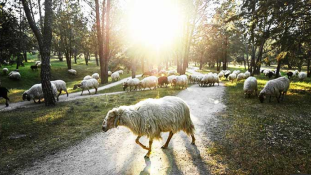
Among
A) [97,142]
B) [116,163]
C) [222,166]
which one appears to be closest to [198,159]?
[222,166]

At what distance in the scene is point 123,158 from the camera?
5.84 metres

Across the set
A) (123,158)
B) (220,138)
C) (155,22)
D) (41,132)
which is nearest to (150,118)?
(123,158)

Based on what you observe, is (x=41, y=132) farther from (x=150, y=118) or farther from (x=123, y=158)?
(x=150, y=118)

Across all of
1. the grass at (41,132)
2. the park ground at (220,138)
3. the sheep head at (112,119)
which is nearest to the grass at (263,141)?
the park ground at (220,138)

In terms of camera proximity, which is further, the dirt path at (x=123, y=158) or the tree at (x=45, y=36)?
the tree at (x=45, y=36)

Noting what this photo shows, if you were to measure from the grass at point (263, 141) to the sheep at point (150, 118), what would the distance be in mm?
1721

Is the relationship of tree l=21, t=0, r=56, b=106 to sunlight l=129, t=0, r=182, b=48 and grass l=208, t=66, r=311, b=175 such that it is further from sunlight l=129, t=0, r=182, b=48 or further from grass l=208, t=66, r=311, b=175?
sunlight l=129, t=0, r=182, b=48

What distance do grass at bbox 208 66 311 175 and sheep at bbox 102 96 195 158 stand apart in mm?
1721

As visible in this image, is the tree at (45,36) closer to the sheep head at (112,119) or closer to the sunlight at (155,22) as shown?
the sheep head at (112,119)

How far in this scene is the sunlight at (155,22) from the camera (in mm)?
28656

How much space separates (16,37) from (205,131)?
2785 cm

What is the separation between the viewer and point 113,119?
17.7 ft

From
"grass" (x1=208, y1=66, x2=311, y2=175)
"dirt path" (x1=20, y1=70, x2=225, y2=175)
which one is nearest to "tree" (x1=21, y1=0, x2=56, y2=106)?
"dirt path" (x1=20, y1=70, x2=225, y2=175)

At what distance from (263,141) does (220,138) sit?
1.57 m
